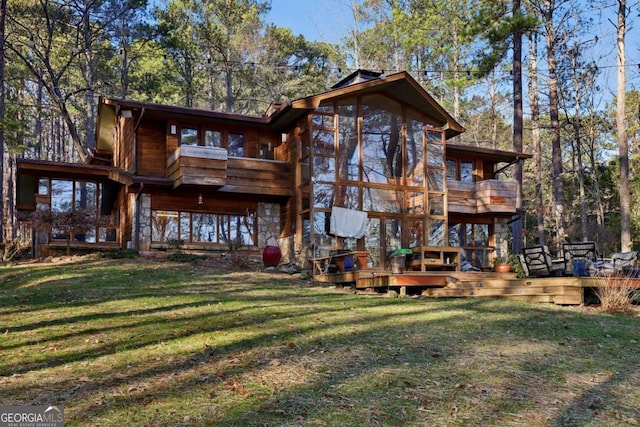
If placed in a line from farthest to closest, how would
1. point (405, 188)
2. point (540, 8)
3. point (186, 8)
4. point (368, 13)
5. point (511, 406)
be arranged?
point (368, 13) → point (186, 8) → point (540, 8) → point (405, 188) → point (511, 406)

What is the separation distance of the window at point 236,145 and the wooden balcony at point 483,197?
7.64m

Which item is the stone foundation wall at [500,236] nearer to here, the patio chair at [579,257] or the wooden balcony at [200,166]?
the patio chair at [579,257]

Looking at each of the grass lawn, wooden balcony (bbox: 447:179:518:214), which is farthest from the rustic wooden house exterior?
the grass lawn

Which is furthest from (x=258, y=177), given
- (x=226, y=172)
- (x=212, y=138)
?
(x=212, y=138)

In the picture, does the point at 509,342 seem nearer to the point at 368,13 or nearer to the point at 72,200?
the point at 72,200

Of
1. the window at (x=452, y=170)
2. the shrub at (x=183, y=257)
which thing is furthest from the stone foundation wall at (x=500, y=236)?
the shrub at (x=183, y=257)

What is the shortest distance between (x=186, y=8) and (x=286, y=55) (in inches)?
255

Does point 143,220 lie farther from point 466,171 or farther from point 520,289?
point 466,171

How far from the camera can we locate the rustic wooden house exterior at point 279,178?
649 inches

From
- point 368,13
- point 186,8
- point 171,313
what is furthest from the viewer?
point 368,13

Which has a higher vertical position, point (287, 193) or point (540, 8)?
point (540, 8)

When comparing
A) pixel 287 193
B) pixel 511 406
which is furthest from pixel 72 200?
pixel 511 406

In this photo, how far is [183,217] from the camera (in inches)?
705

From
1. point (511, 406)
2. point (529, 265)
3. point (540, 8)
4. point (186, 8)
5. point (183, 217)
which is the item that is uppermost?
point (186, 8)
